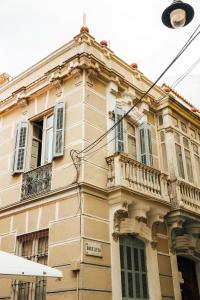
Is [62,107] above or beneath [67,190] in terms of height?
above

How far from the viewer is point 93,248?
8320 mm

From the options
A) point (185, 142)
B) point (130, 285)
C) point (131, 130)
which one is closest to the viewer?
point (130, 285)

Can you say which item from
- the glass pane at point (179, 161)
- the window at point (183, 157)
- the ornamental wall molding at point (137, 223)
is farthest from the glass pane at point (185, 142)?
the ornamental wall molding at point (137, 223)

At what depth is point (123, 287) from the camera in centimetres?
880

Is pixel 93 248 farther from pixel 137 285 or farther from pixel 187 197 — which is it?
pixel 187 197

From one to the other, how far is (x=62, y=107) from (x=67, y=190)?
269cm

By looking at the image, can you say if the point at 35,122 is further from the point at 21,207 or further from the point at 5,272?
the point at 5,272

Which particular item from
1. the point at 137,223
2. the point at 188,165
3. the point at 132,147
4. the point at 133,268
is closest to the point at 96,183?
the point at 137,223

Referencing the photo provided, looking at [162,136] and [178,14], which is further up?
[162,136]

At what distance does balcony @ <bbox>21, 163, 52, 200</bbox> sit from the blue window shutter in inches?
122

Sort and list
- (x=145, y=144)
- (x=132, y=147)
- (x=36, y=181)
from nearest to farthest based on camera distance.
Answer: (x=36, y=181)
(x=145, y=144)
(x=132, y=147)

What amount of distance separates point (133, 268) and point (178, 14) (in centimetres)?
636

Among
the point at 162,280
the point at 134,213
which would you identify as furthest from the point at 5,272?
the point at 162,280

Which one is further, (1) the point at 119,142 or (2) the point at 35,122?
(2) the point at 35,122
